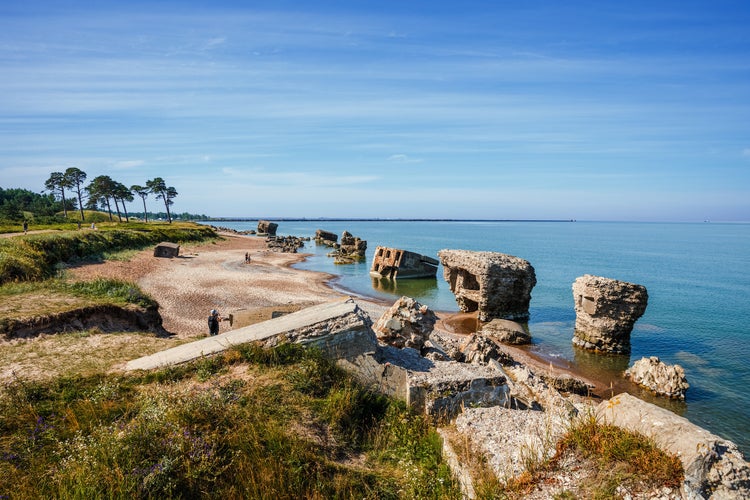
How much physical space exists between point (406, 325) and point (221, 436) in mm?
7414

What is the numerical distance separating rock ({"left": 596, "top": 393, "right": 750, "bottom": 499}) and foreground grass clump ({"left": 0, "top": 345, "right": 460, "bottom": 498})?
2681 millimetres

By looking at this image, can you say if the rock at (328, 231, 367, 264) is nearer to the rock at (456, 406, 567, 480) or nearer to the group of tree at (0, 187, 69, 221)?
the rock at (456, 406, 567, 480)

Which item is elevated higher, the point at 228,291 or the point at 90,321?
the point at 90,321

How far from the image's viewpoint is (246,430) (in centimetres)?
588

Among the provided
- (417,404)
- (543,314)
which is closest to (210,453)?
(417,404)

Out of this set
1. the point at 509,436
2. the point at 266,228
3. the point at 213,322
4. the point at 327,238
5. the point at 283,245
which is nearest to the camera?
the point at 509,436

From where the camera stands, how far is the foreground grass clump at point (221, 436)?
4.99 meters

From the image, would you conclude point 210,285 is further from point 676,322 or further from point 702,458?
point 676,322

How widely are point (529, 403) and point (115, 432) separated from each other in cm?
867

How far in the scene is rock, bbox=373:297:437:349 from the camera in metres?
11.7

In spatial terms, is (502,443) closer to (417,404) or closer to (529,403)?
(417,404)

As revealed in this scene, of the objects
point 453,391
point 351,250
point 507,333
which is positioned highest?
point 453,391

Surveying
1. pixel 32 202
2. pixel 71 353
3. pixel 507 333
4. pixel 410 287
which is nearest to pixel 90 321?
pixel 71 353

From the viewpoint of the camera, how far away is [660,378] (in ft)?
54.0
